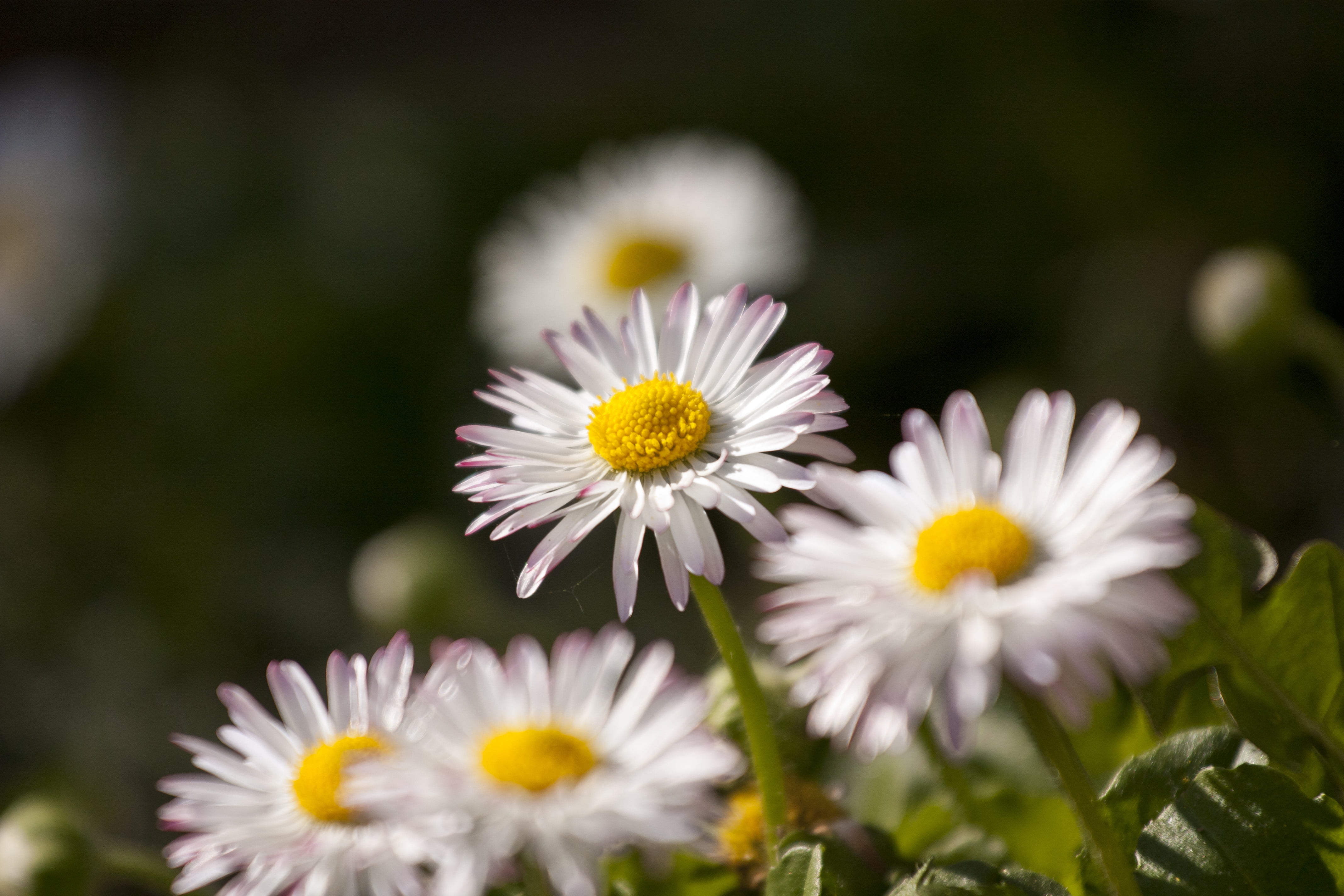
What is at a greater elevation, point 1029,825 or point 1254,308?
point 1254,308

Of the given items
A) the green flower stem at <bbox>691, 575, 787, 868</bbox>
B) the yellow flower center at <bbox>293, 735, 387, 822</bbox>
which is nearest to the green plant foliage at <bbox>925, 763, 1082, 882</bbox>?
the green flower stem at <bbox>691, 575, 787, 868</bbox>

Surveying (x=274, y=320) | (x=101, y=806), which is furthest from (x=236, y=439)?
(x=101, y=806)

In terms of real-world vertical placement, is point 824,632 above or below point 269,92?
below

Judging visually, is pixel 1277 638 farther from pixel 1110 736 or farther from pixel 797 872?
pixel 797 872

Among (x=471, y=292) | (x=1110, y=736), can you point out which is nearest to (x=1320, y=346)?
(x=1110, y=736)

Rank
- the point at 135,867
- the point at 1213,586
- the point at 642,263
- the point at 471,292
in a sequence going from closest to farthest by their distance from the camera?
the point at 1213,586 < the point at 135,867 < the point at 642,263 < the point at 471,292

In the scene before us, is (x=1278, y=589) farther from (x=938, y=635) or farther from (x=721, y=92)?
(x=721, y=92)

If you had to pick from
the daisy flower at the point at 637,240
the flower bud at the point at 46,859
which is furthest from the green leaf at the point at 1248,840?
the daisy flower at the point at 637,240
